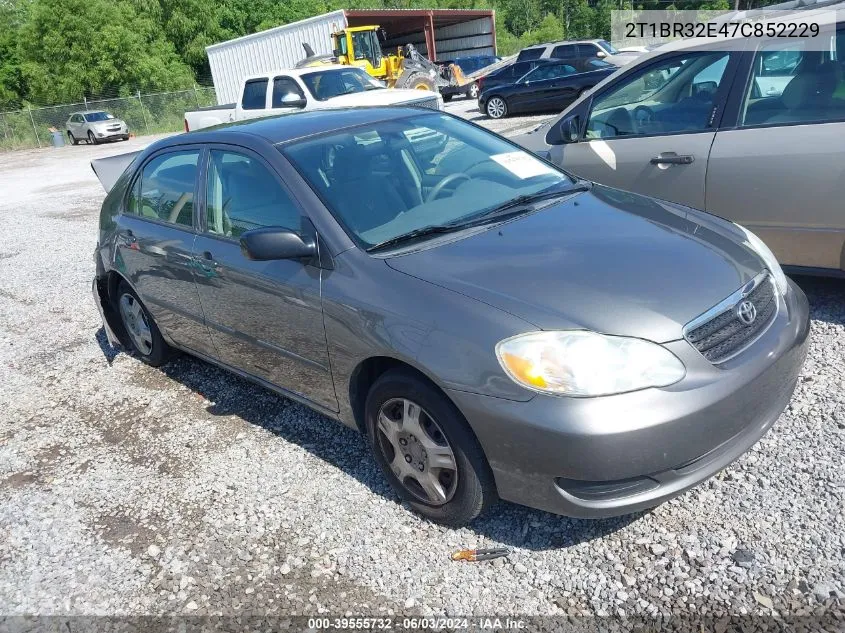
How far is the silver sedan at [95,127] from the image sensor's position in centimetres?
3071

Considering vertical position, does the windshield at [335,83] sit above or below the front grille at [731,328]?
above

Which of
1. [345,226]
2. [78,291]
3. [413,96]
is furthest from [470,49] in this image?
[345,226]

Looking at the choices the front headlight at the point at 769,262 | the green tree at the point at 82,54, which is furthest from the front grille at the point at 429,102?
the green tree at the point at 82,54

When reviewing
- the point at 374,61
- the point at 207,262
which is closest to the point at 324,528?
the point at 207,262

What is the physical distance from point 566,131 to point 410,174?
1.90 meters

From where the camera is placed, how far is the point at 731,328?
2639 millimetres

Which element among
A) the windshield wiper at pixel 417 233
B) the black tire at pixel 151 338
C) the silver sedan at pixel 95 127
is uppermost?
the windshield wiper at pixel 417 233

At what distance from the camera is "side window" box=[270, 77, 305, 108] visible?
526 inches

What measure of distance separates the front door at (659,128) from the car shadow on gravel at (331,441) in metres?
2.54

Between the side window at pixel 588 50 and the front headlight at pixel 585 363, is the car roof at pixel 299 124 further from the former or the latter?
the side window at pixel 588 50

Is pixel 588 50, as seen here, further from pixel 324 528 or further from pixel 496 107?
pixel 324 528

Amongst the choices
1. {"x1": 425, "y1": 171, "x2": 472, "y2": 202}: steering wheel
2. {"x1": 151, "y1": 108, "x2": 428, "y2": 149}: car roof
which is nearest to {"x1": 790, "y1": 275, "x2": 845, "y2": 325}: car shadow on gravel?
{"x1": 425, "y1": 171, "x2": 472, "y2": 202}: steering wheel

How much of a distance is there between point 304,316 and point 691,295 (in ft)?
5.42

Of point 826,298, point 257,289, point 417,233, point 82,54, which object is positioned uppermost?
point 82,54
